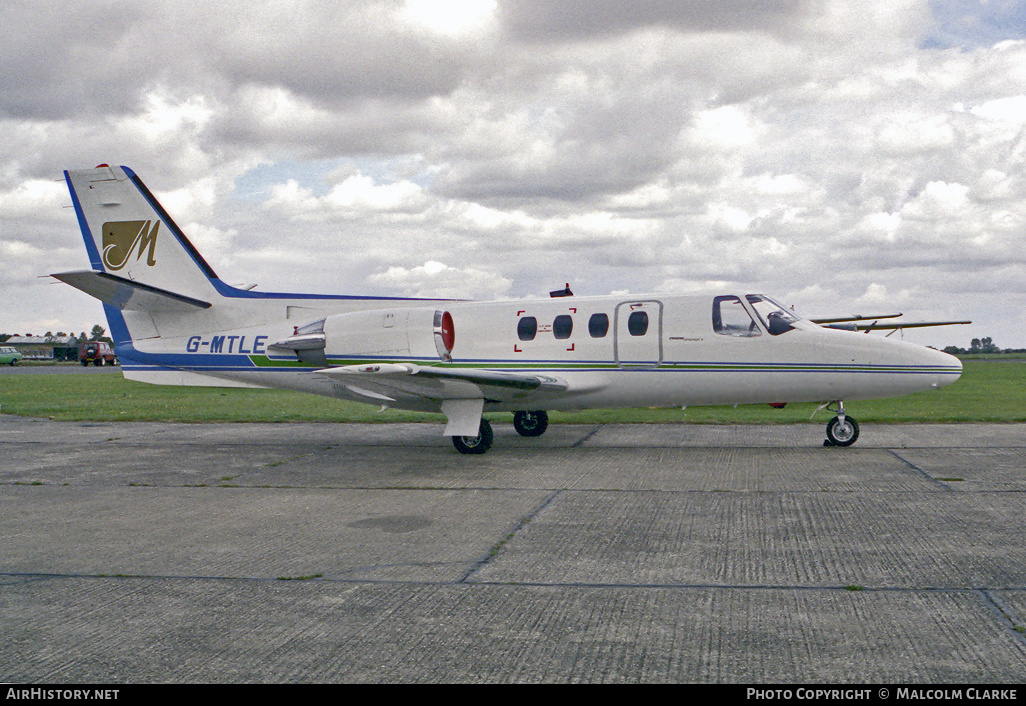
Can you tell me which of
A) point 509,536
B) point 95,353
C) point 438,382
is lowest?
point 509,536

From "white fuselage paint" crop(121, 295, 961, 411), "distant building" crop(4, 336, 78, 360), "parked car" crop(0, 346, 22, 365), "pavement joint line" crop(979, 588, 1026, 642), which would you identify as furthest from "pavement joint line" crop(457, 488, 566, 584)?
"distant building" crop(4, 336, 78, 360)

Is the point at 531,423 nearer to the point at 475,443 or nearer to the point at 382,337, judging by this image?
the point at 475,443

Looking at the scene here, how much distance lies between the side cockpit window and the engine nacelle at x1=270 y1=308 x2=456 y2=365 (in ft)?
15.4

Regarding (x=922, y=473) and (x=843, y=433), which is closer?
(x=922, y=473)

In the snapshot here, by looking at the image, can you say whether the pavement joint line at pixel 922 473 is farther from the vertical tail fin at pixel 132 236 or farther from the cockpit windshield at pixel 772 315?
the vertical tail fin at pixel 132 236

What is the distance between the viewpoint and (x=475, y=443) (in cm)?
1412

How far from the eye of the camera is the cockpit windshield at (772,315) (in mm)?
13594

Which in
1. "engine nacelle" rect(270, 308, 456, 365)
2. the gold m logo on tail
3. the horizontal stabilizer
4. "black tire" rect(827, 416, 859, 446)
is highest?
the gold m logo on tail

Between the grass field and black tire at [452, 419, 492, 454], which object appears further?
the grass field

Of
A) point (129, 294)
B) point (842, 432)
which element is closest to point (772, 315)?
point (842, 432)

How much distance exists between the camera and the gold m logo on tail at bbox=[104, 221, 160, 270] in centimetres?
1636

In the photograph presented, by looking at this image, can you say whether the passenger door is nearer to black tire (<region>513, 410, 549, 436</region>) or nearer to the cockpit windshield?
the cockpit windshield

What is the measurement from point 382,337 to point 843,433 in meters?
8.06

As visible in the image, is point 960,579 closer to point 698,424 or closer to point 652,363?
point 652,363
